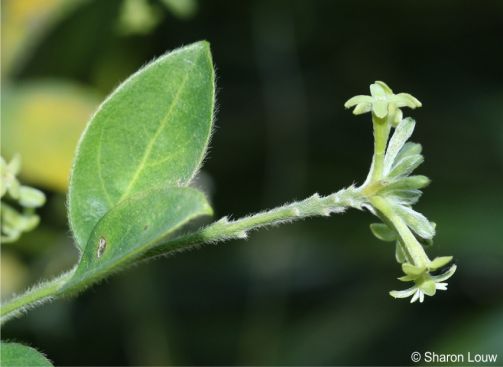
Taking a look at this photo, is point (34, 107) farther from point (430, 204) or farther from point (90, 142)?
point (430, 204)

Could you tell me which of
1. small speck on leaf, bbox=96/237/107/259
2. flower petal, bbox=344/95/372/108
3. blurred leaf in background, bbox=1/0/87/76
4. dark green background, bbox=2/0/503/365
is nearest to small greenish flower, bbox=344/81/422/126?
flower petal, bbox=344/95/372/108

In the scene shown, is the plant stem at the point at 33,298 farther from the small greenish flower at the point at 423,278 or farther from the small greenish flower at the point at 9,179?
the small greenish flower at the point at 423,278

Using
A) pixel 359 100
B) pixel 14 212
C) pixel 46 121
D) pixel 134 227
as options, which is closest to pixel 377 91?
pixel 359 100

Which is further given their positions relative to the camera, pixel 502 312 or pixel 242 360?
pixel 242 360

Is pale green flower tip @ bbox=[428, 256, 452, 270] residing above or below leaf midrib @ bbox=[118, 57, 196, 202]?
below

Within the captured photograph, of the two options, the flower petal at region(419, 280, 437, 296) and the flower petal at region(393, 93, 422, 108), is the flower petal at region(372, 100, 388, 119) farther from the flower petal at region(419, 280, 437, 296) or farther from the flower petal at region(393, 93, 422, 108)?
the flower petal at region(419, 280, 437, 296)

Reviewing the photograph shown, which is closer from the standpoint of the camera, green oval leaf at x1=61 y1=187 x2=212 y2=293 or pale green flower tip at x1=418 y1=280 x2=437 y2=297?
green oval leaf at x1=61 y1=187 x2=212 y2=293

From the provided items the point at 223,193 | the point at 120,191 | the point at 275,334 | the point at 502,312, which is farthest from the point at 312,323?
the point at 120,191
